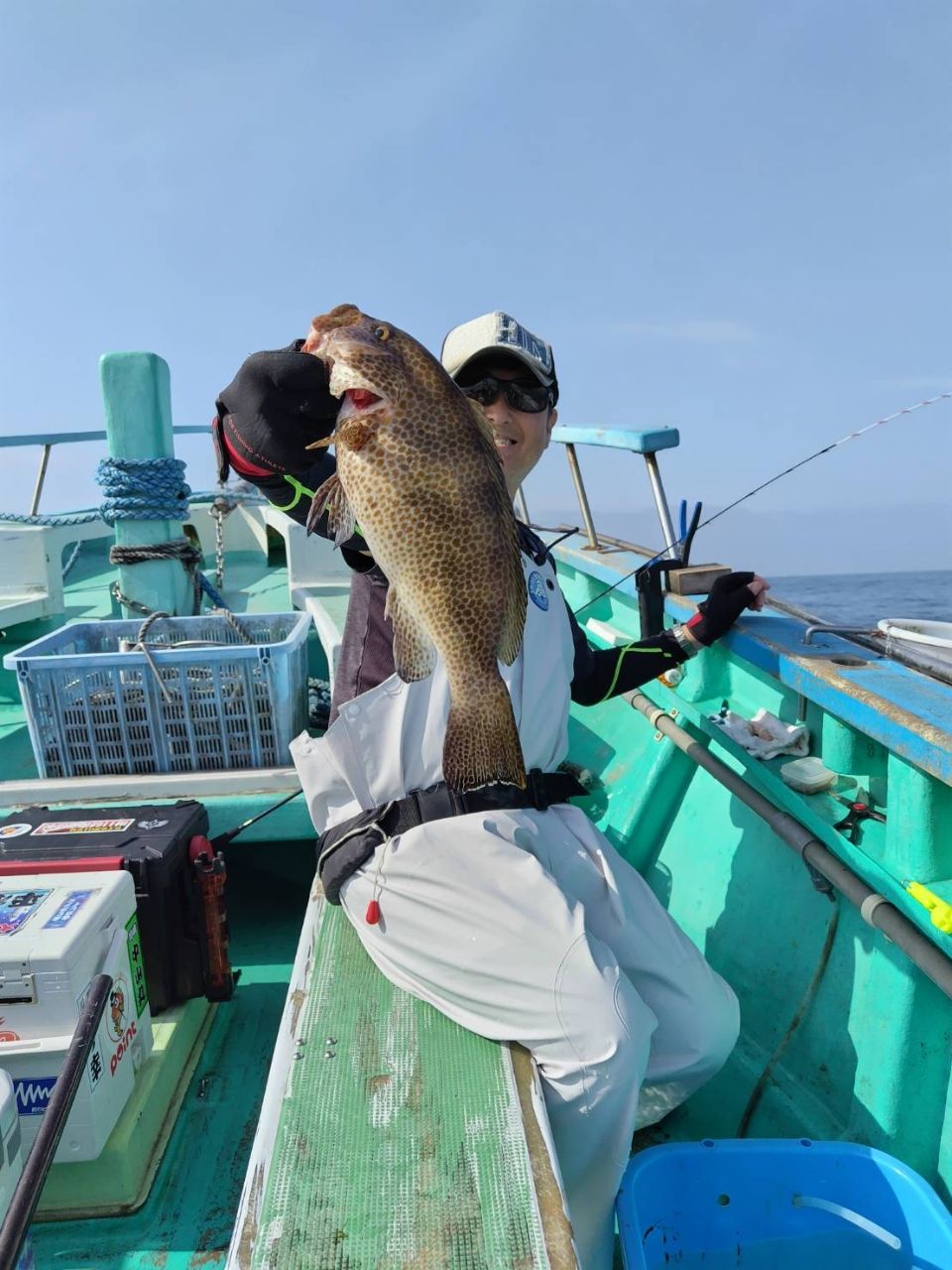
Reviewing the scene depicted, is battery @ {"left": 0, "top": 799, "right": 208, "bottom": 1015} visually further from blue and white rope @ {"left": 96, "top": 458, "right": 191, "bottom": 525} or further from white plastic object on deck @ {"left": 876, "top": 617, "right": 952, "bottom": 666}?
white plastic object on deck @ {"left": 876, "top": 617, "right": 952, "bottom": 666}

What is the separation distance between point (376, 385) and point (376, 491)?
0.78 feet

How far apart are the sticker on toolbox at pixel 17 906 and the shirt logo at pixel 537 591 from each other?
5.64 ft

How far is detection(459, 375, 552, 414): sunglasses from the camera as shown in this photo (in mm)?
2570

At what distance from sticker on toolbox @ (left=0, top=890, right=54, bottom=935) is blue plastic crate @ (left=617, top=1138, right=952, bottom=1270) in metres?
1.74

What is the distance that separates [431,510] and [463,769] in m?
0.63

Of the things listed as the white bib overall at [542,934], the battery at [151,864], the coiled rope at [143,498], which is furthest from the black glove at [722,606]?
the coiled rope at [143,498]

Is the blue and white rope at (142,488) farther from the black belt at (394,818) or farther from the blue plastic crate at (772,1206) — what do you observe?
the blue plastic crate at (772,1206)

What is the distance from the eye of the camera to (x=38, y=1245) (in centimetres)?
220

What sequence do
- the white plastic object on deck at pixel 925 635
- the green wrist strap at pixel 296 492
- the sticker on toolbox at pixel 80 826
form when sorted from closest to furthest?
the green wrist strap at pixel 296 492 < the sticker on toolbox at pixel 80 826 < the white plastic object on deck at pixel 925 635

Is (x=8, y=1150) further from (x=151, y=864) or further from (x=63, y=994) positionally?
(x=151, y=864)

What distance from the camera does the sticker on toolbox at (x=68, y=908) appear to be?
7.24 feet

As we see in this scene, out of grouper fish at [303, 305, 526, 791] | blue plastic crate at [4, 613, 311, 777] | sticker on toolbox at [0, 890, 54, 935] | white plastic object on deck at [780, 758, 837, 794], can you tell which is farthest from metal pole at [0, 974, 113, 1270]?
white plastic object on deck at [780, 758, 837, 794]

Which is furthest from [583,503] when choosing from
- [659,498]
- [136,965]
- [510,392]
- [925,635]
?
[136,965]

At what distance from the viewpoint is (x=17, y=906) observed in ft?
7.63
